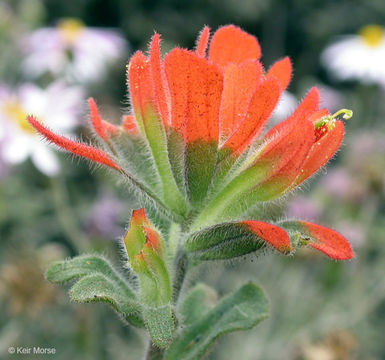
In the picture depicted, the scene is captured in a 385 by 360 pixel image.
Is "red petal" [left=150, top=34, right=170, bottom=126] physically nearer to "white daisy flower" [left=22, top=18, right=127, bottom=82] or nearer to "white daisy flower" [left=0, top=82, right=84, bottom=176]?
"white daisy flower" [left=0, top=82, right=84, bottom=176]

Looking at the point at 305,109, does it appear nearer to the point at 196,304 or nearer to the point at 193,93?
the point at 193,93

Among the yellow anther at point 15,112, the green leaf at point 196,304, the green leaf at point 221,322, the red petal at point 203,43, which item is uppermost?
the red petal at point 203,43

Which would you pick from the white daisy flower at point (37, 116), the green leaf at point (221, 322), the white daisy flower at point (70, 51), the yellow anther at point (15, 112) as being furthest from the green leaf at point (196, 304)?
the white daisy flower at point (70, 51)

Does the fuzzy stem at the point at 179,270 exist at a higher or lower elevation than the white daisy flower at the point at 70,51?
higher

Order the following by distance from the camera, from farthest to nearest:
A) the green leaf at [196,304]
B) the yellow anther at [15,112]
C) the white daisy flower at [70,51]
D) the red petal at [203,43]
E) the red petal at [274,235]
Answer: the white daisy flower at [70,51] → the yellow anther at [15,112] → the green leaf at [196,304] → the red petal at [203,43] → the red petal at [274,235]

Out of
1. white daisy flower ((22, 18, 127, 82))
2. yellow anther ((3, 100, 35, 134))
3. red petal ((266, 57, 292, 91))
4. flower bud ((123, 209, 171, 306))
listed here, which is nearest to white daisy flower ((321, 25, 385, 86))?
white daisy flower ((22, 18, 127, 82))

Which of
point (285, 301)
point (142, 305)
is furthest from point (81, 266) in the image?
point (285, 301)

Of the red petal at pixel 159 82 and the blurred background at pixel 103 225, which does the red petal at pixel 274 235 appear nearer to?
the red petal at pixel 159 82

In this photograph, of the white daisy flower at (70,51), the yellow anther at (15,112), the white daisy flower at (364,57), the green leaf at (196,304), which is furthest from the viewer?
the white daisy flower at (364,57)
